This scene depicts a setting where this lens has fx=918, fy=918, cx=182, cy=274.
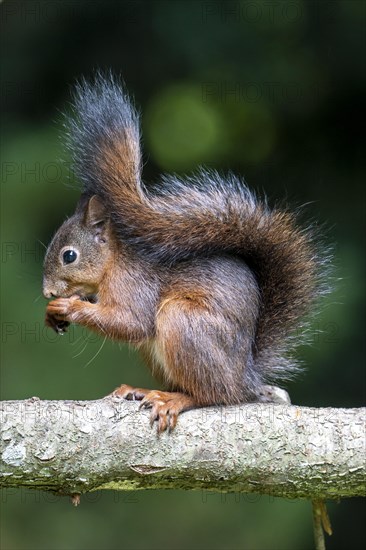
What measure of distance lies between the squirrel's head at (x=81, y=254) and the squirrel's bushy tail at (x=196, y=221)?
0.20 feet

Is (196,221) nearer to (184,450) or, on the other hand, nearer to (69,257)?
(69,257)

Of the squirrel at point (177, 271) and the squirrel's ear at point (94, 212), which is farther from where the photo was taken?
the squirrel's ear at point (94, 212)

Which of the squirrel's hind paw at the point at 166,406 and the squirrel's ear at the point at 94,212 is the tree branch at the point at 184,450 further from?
the squirrel's ear at the point at 94,212

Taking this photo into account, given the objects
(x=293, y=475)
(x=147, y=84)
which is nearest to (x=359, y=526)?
(x=293, y=475)

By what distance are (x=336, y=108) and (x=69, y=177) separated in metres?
1.29

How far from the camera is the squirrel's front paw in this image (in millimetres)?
2799

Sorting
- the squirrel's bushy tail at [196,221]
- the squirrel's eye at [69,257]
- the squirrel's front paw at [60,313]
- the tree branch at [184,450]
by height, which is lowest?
the tree branch at [184,450]

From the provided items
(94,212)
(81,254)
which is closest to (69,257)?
(81,254)

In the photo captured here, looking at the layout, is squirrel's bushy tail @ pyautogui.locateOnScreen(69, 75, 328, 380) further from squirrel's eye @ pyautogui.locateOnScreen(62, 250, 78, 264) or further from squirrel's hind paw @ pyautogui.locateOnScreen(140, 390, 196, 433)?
squirrel's hind paw @ pyautogui.locateOnScreen(140, 390, 196, 433)

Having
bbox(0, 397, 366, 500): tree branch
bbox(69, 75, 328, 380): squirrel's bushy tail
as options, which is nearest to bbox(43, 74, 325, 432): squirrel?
bbox(69, 75, 328, 380): squirrel's bushy tail

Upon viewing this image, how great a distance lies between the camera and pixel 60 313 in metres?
2.80

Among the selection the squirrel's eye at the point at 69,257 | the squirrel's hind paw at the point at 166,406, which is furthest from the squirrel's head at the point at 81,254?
the squirrel's hind paw at the point at 166,406

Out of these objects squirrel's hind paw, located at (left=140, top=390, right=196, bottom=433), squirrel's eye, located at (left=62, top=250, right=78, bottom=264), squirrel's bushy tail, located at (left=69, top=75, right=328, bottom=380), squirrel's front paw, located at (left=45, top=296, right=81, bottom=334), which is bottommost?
squirrel's hind paw, located at (left=140, top=390, right=196, bottom=433)

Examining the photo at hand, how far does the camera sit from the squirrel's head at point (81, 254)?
2.92m
